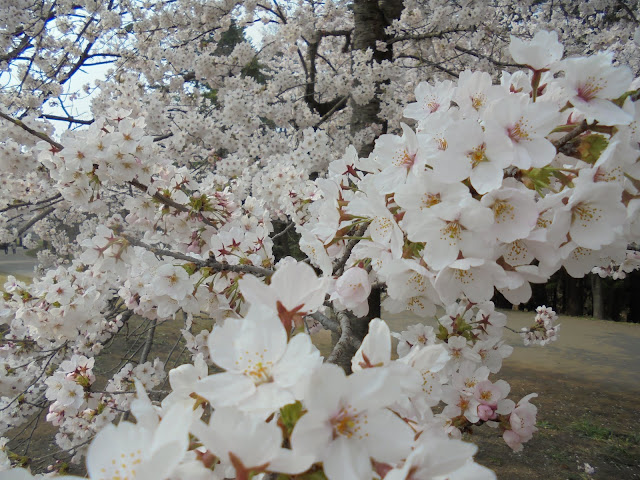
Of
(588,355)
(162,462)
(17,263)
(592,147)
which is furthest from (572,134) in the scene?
(17,263)

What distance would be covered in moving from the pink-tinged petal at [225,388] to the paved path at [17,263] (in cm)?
1540

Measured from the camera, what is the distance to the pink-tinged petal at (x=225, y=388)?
49cm

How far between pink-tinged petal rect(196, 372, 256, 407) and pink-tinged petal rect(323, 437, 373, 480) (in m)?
0.12

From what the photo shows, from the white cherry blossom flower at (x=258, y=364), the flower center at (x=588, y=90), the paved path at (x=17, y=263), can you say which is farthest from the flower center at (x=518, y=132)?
the paved path at (x=17, y=263)

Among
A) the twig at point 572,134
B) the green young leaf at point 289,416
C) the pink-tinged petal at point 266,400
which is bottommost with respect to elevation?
the green young leaf at point 289,416

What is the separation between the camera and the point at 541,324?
3.69m

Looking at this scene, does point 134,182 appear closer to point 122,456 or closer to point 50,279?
point 50,279

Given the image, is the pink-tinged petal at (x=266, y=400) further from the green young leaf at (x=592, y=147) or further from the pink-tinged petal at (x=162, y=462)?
the green young leaf at (x=592, y=147)

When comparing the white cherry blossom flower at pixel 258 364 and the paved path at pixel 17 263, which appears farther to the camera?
the paved path at pixel 17 263

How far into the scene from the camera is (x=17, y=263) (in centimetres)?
1934

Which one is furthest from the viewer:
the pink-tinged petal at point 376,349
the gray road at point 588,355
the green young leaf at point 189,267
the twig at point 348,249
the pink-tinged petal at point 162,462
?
the gray road at point 588,355

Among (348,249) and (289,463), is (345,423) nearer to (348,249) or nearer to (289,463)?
(289,463)

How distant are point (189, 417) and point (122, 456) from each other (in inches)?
3.9

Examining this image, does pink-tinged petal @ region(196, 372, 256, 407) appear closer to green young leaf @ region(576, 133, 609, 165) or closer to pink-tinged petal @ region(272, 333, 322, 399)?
pink-tinged petal @ region(272, 333, 322, 399)
